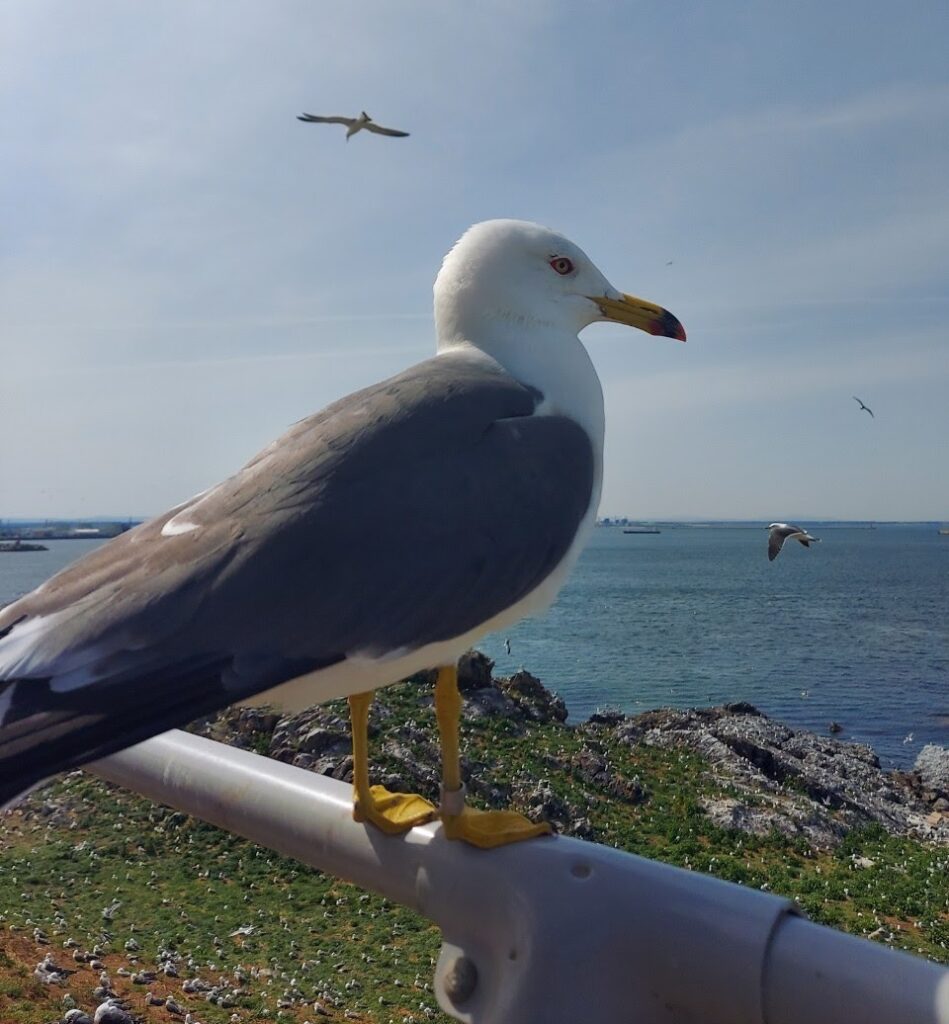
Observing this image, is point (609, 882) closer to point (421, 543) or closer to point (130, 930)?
point (421, 543)

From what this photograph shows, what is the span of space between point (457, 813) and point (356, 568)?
54 centimetres

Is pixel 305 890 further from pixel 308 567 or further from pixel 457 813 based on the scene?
pixel 308 567

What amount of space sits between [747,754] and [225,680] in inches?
635

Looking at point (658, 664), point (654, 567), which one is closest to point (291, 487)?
point (658, 664)

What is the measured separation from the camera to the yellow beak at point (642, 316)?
3.09 meters

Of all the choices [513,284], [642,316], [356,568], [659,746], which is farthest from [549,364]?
[659,746]

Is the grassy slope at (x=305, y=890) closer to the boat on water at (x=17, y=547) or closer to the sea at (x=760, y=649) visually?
the sea at (x=760, y=649)

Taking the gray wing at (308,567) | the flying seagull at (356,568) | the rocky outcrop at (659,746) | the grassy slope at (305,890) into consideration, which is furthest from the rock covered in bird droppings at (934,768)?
the gray wing at (308,567)

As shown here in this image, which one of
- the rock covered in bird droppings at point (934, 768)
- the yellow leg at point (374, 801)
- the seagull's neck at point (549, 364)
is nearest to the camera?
the yellow leg at point (374, 801)

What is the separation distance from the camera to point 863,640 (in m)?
48.1

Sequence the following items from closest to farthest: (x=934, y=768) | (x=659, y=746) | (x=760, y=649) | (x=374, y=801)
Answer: (x=374, y=801)
(x=659, y=746)
(x=934, y=768)
(x=760, y=649)

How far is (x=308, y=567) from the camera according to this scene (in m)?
2.06

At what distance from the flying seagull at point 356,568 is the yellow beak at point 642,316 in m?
0.36

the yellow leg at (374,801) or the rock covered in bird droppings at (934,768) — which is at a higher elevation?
the yellow leg at (374,801)
